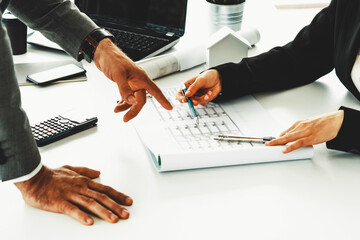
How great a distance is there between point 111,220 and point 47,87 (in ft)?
2.07

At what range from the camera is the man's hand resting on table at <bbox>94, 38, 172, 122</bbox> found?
1034mm

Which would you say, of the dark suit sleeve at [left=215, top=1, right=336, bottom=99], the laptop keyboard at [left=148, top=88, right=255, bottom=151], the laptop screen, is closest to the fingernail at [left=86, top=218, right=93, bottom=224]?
the laptop keyboard at [left=148, top=88, right=255, bottom=151]

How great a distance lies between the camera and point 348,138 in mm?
981

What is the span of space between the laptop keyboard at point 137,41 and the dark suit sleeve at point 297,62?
335 millimetres

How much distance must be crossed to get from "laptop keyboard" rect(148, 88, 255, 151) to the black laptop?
372 millimetres

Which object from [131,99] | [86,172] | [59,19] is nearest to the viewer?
[86,172]

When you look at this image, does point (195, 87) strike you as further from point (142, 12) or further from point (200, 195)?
point (142, 12)

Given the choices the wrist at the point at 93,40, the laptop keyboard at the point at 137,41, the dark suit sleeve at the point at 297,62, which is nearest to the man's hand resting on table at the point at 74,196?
the wrist at the point at 93,40

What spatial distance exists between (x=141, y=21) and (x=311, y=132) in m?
0.85

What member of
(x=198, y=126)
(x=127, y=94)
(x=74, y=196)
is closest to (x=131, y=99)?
(x=127, y=94)

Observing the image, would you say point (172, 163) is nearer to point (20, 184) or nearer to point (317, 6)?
point (20, 184)

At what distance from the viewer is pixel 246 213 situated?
0.81m

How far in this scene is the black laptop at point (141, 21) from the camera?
1.49 m

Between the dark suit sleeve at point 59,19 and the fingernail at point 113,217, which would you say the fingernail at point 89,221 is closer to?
the fingernail at point 113,217
